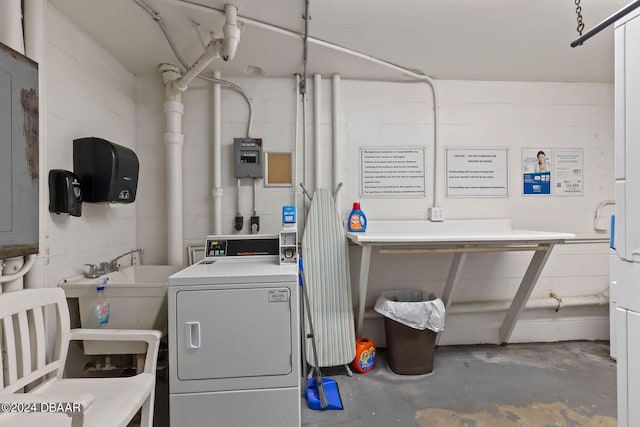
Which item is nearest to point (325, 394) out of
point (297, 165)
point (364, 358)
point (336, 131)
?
point (364, 358)

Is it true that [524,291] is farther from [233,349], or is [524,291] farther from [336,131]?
[233,349]

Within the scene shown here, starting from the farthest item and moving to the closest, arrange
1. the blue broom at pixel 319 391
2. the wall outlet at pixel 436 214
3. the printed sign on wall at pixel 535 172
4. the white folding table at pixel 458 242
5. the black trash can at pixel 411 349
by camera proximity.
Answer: the printed sign on wall at pixel 535 172, the wall outlet at pixel 436 214, the black trash can at pixel 411 349, the white folding table at pixel 458 242, the blue broom at pixel 319 391

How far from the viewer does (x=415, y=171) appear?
252cm

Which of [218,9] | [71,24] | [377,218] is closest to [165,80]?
[71,24]

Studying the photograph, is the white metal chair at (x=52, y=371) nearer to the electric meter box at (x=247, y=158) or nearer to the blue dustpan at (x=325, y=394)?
the blue dustpan at (x=325, y=394)

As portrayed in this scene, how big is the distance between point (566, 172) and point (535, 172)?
29 cm

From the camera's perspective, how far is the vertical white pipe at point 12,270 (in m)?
1.28

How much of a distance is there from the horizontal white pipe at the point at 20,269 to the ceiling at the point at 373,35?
138 centimetres

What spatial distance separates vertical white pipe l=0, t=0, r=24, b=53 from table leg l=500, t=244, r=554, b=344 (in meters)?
3.25

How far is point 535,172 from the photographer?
2590 millimetres

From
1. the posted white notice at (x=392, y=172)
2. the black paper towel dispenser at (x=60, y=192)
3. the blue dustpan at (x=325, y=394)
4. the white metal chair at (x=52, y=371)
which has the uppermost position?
the posted white notice at (x=392, y=172)

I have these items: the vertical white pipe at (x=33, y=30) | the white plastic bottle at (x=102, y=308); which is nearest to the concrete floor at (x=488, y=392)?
the white plastic bottle at (x=102, y=308)

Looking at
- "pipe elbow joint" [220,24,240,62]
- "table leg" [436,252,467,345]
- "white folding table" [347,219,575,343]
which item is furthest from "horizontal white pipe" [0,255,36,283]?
"table leg" [436,252,467,345]

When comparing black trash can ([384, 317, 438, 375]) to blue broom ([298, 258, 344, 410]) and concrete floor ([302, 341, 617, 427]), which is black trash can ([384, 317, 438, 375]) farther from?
blue broom ([298, 258, 344, 410])
